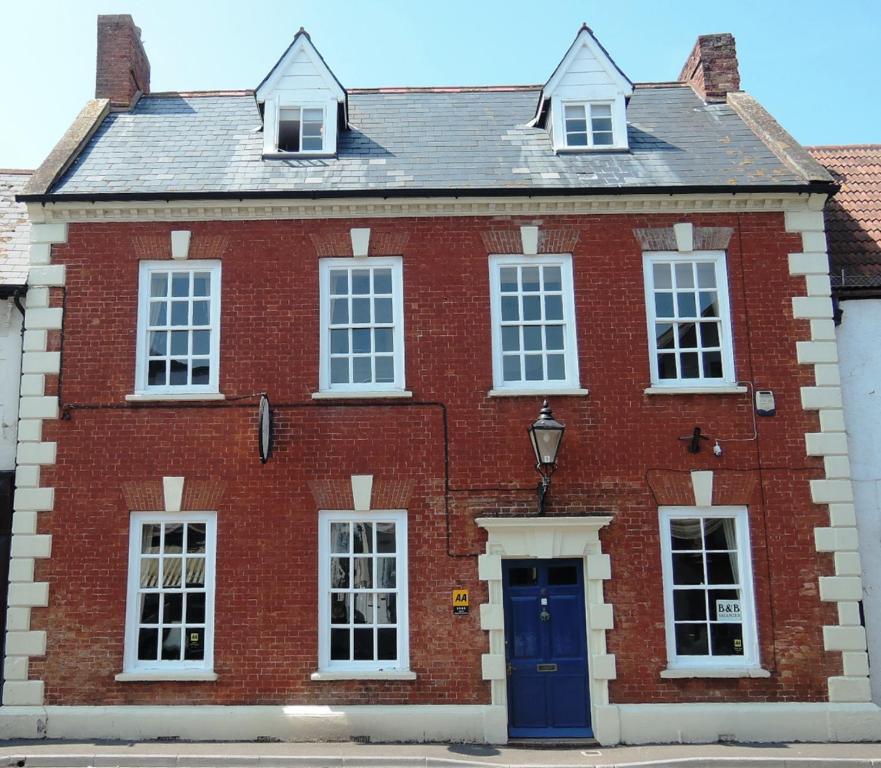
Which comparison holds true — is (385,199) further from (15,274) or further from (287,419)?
(15,274)

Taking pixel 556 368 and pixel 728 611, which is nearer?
pixel 728 611

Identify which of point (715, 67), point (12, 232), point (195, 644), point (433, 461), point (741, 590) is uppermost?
point (715, 67)

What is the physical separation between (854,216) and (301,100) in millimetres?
9054

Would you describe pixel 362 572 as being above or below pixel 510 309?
below

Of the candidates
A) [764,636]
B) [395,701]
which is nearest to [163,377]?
[395,701]

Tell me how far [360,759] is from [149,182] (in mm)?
8230

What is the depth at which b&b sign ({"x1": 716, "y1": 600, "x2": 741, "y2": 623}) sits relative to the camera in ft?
35.6

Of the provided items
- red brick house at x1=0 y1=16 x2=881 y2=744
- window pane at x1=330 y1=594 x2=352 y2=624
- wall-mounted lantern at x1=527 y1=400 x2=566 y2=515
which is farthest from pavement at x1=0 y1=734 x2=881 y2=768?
wall-mounted lantern at x1=527 y1=400 x2=566 y2=515

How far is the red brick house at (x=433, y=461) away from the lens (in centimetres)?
1062

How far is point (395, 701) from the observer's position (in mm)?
10594

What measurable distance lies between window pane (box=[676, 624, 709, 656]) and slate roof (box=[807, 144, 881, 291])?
17.2 feet

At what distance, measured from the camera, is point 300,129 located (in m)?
13.1

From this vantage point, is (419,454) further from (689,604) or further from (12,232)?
(12,232)

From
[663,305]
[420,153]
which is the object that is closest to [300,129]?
[420,153]
